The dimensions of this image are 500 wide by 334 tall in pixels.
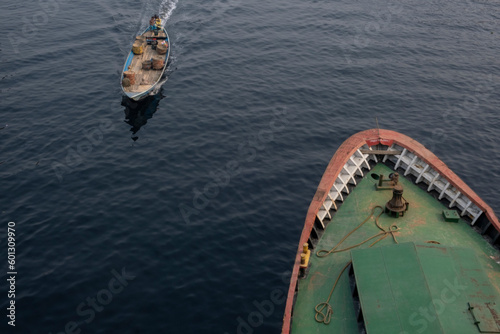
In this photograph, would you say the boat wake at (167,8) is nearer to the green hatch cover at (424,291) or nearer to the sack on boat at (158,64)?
the sack on boat at (158,64)

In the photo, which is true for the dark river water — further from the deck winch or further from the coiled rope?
the deck winch

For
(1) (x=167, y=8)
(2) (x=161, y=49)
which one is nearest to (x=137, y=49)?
(2) (x=161, y=49)

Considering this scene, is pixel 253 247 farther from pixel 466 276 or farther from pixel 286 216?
pixel 466 276

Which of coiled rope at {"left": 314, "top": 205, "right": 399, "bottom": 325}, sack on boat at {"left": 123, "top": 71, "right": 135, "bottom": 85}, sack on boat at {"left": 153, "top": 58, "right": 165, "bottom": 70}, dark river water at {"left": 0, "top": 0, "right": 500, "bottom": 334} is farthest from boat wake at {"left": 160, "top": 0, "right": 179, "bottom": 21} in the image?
coiled rope at {"left": 314, "top": 205, "right": 399, "bottom": 325}

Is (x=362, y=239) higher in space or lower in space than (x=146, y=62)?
higher

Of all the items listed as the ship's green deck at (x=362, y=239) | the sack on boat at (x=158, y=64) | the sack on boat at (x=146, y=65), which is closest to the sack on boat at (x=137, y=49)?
the sack on boat at (x=146, y=65)

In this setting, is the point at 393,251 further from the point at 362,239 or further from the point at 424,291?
the point at 362,239
